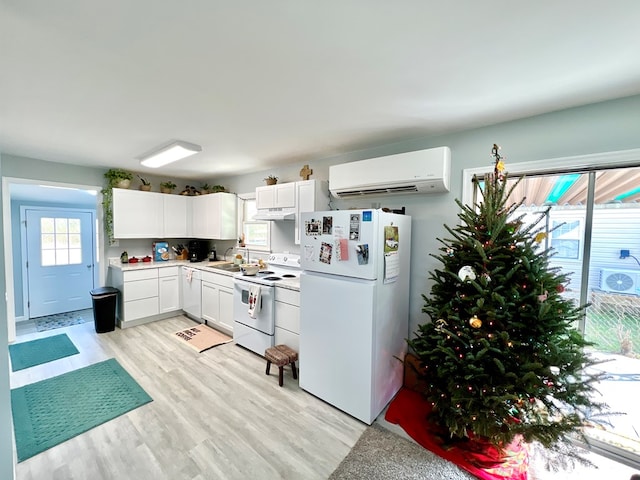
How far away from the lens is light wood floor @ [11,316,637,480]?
70.3 inches

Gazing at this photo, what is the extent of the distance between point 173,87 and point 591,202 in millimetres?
3143

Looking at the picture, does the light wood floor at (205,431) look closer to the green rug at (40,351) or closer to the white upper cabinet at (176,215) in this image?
the green rug at (40,351)

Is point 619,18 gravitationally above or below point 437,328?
above

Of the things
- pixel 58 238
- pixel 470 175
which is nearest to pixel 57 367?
pixel 58 238

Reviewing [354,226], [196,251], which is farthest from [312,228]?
[196,251]

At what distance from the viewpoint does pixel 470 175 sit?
2447mm

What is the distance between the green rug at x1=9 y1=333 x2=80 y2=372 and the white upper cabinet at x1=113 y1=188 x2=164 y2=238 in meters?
1.54

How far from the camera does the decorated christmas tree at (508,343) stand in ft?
5.52

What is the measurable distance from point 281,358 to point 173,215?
11.1ft

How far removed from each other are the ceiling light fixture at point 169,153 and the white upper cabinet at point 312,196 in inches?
48.6

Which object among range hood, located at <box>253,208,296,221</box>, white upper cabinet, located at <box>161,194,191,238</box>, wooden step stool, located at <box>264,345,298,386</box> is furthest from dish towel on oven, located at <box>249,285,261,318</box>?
white upper cabinet, located at <box>161,194,191,238</box>

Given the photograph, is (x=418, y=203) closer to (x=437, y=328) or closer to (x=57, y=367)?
(x=437, y=328)

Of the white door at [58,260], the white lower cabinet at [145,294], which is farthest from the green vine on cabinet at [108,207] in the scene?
the white door at [58,260]

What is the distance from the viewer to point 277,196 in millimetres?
3582
